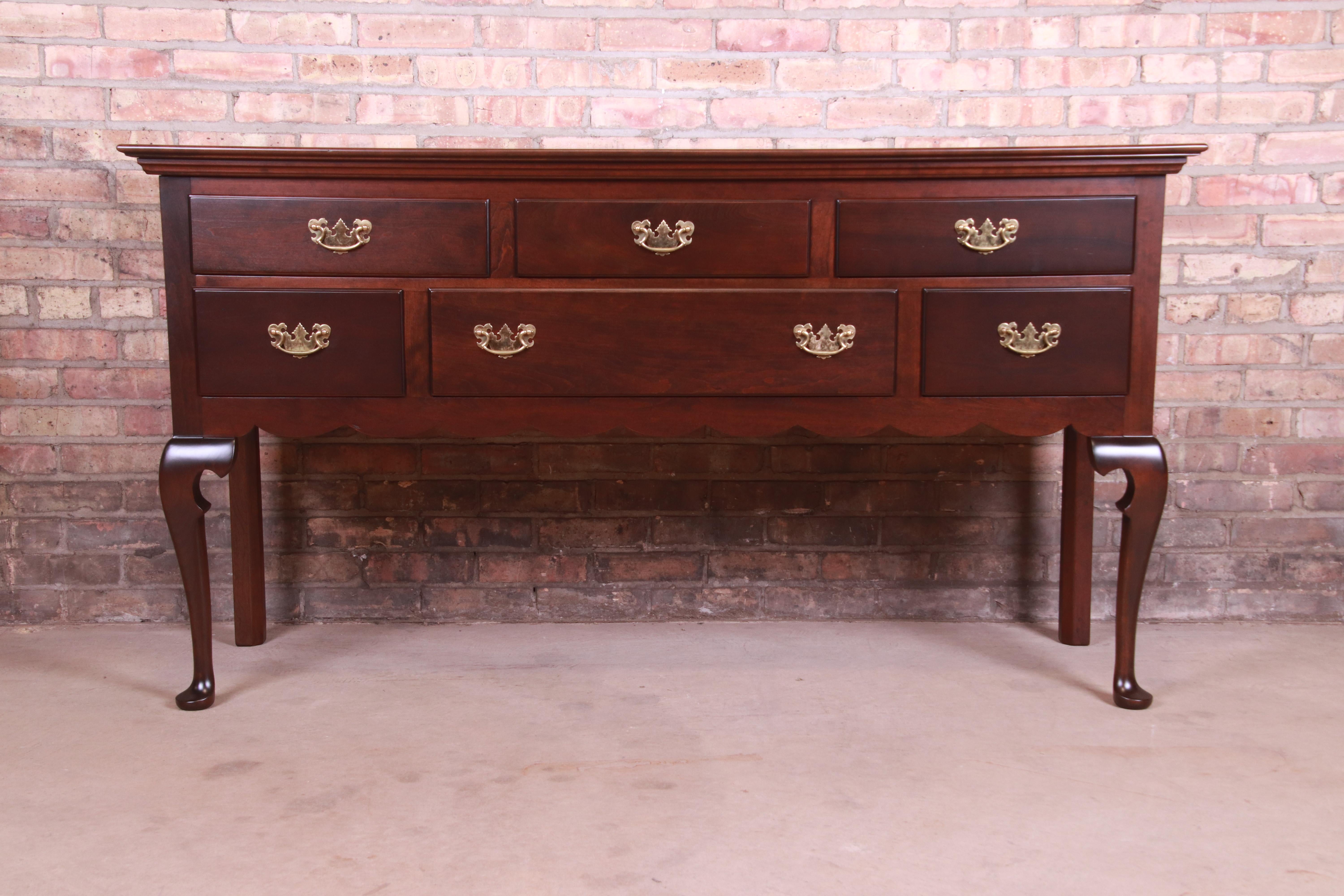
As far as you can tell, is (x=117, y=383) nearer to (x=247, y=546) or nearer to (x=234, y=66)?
(x=247, y=546)

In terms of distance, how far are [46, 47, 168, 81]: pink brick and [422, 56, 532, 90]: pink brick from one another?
634 mm

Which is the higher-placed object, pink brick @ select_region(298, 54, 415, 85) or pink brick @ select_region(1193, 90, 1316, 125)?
pink brick @ select_region(298, 54, 415, 85)

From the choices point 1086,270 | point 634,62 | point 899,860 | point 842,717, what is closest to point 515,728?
point 842,717

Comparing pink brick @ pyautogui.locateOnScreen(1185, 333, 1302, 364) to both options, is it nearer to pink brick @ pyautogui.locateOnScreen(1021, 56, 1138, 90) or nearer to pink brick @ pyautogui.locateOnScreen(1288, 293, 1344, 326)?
pink brick @ pyautogui.locateOnScreen(1288, 293, 1344, 326)

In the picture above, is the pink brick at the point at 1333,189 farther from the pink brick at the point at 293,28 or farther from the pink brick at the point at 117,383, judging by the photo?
the pink brick at the point at 117,383

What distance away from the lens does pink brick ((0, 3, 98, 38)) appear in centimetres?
244

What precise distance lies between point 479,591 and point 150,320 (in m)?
1.10

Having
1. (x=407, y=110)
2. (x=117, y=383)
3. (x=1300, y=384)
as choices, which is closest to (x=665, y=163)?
(x=407, y=110)

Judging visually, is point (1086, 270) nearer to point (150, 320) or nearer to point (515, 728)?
point (515, 728)

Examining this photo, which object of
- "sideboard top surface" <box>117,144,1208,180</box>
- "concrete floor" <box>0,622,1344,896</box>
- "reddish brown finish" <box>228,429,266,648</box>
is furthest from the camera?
"reddish brown finish" <box>228,429,266,648</box>

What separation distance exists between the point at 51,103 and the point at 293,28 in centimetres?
63

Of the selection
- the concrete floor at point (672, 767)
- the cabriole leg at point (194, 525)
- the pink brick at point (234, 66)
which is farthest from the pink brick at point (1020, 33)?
the cabriole leg at point (194, 525)

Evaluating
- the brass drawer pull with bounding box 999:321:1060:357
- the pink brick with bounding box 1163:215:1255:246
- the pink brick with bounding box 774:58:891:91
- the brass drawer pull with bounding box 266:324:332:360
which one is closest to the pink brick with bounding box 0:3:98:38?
the brass drawer pull with bounding box 266:324:332:360

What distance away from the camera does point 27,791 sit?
1638mm
